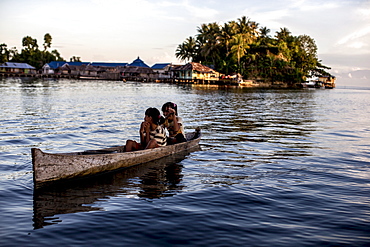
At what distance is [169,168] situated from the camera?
940cm

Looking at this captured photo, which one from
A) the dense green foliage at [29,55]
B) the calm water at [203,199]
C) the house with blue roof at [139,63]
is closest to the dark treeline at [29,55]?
the dense green foliage at [29,55]

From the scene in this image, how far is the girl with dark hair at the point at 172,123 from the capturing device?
10.0 metres

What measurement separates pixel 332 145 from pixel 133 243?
10.5m

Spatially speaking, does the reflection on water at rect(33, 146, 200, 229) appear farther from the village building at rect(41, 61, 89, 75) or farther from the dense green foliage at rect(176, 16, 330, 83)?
the village building at rect(41, 61, 89, 75)

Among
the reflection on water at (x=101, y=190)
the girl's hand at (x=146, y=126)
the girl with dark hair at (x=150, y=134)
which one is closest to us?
the reflection on water at (x=101, y=190)

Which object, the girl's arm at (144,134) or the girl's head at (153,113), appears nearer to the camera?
the girl's head at (153,113)

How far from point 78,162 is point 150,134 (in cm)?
250

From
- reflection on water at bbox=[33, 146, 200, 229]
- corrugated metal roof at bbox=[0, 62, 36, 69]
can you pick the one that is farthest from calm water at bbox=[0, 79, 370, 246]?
corrugated metal roof at bbox=[0, 62, 36, 69]

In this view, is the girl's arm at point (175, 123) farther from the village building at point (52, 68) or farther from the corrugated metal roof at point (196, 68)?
the village building at point (52, 68)

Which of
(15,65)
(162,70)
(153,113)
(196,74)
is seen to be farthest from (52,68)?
(153,113)

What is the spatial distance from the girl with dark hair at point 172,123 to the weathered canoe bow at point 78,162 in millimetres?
1106

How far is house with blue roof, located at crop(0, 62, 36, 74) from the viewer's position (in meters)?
91.6

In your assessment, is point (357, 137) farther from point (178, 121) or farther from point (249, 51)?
point (249, 51)

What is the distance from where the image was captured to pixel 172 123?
1060 centimetres
